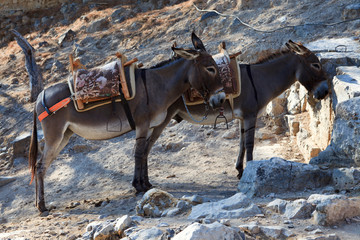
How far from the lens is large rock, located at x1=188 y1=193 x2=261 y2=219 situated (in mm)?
4330

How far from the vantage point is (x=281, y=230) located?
3777 millimetres

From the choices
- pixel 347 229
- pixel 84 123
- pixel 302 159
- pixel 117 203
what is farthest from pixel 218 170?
pixel 347 229

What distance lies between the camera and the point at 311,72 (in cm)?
670

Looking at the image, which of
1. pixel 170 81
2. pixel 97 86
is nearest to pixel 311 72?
pixel 170 81

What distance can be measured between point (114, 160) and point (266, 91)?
11.6 feet

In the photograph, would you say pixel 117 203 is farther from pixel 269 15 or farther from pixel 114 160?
pixel 269 15

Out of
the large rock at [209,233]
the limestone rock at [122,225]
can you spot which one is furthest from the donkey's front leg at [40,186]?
the large rock at [209,233]

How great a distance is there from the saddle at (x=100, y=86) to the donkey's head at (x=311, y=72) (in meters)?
2.59

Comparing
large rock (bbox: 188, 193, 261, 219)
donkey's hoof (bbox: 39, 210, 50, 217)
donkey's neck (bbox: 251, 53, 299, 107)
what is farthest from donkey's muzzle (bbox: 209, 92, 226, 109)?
donkey's hoof (bbox: 39, 210, 50, 217)

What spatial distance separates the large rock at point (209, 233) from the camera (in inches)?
136

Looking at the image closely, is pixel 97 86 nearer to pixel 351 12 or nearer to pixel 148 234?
pixel 148 234

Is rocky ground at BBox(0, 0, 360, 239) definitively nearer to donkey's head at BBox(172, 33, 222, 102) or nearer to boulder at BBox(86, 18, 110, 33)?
boulder at BBox(86, 18, 110, 33)

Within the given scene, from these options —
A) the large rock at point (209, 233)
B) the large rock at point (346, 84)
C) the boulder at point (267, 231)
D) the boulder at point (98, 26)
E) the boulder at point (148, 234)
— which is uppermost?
the boulder at point (98, 26)

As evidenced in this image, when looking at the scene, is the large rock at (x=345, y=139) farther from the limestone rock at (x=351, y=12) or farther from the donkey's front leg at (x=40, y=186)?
the limestone rock at (x=351, y=12)
